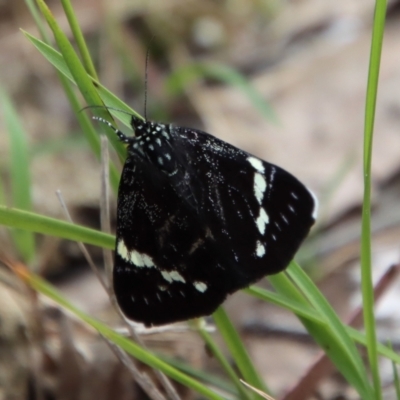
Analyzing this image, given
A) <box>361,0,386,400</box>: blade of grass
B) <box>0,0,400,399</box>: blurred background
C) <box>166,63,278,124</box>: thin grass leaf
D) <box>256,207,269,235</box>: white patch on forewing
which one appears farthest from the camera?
<box>166,63,278,124</box>: thin grass leaf

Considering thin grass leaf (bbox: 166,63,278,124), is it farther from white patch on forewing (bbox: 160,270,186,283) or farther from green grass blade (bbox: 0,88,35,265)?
white patch on forewing (bbox: 160,270,186,283)

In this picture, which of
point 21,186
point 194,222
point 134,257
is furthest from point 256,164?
point 21,186

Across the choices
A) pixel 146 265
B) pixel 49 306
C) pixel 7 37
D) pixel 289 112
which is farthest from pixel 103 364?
pixel 7 37

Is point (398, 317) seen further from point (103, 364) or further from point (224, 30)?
point (224, 30)

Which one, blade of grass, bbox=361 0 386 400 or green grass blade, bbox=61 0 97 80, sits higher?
green grass blade, bbox=61 0 97 80

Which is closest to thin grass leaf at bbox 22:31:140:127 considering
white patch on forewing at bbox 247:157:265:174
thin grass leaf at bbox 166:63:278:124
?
white patch on forewing at bbox 247:157:265:174

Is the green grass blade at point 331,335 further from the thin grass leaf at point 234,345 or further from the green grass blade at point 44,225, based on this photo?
the green grass blade at point 44,225

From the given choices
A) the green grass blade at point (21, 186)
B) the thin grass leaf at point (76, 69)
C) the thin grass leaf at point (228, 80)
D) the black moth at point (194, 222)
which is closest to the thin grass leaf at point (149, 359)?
the black moth at point (194, 222)
